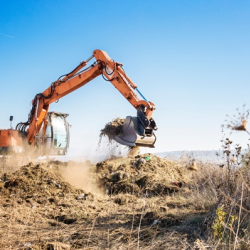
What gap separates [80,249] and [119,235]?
2.73ft

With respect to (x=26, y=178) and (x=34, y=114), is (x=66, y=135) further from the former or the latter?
(x=26, y=178)

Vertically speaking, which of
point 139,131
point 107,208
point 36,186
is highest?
point 139,131

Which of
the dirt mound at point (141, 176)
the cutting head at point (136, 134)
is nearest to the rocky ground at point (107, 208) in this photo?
the dirt mound at point (141, 176)

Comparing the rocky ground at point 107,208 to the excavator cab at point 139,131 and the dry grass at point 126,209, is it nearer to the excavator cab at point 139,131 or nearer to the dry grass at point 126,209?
the dry grass at point 126,209

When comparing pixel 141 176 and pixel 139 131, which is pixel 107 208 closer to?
pixel 141 176

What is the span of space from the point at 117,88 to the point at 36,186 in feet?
14.1

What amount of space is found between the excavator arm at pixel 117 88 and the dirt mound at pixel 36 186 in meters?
2.58

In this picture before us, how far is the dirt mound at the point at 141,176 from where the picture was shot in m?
9.19

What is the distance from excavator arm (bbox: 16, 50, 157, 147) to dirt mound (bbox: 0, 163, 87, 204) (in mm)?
2578

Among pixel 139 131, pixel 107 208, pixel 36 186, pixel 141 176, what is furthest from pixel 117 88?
pixel 107 208

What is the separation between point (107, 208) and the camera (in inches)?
273

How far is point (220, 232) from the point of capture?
4082mm

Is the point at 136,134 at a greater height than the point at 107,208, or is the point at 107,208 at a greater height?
the point at 136,134

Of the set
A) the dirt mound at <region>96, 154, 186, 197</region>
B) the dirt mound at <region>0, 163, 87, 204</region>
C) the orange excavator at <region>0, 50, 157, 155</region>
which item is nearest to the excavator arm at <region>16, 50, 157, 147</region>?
the orange excavator at <region>0, 50, 157, 155</region>
